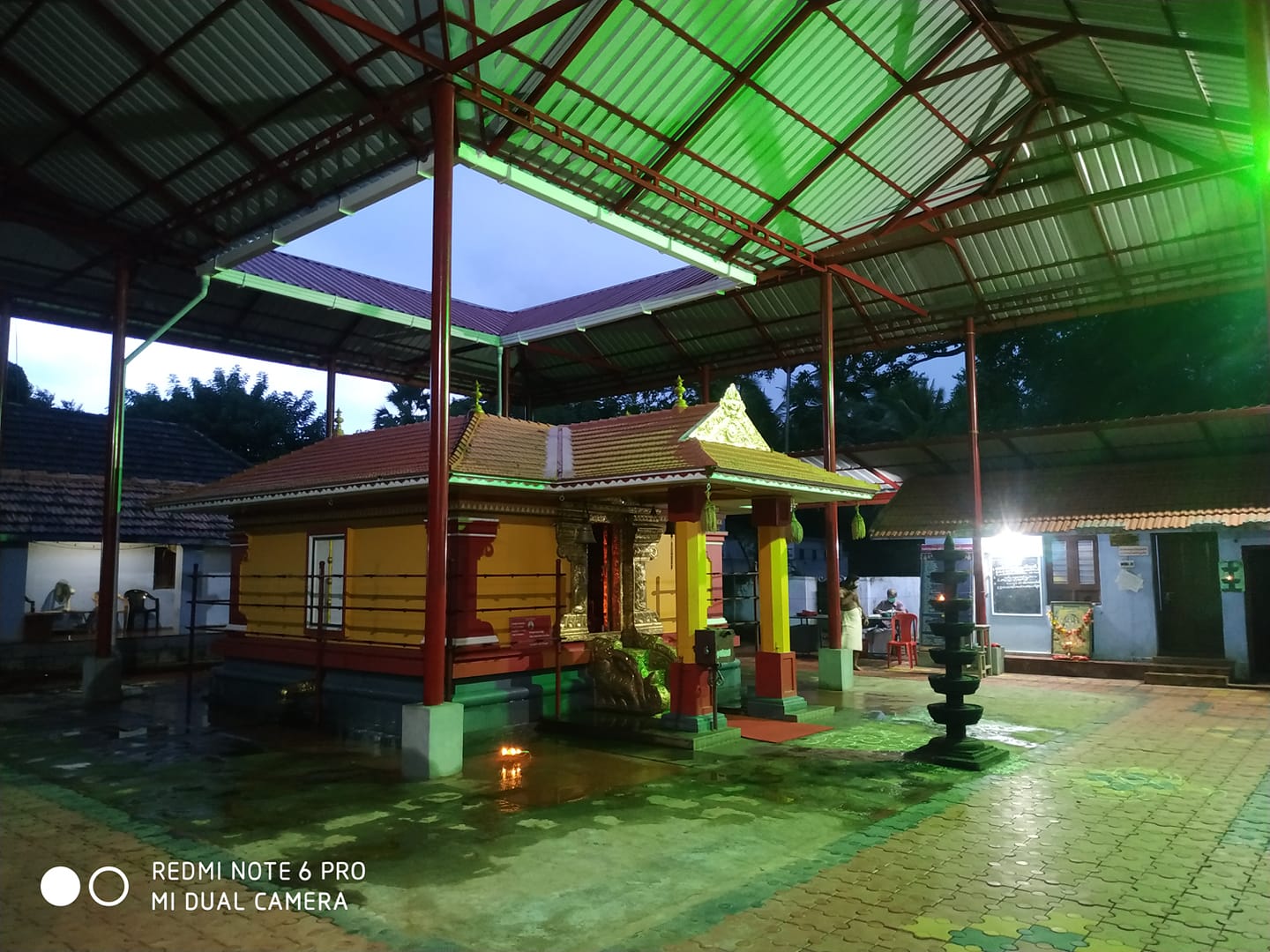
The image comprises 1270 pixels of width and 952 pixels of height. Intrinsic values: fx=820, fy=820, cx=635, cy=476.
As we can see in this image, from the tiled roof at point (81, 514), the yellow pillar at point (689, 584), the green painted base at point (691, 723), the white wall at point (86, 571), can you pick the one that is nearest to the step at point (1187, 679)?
the green painted base at point (691, 723)

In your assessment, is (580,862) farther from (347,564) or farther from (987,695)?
(987,695)

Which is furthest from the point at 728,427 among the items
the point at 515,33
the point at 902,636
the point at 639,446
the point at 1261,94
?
the point at 902,636

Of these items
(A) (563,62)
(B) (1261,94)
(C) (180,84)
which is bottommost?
(B) (1261,94)

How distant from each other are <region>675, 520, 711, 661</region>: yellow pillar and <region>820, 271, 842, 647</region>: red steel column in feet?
14.1

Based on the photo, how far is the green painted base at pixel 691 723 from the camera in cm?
1021

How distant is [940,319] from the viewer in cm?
1848

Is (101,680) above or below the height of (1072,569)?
below

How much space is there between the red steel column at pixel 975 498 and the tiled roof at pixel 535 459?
5450 mm

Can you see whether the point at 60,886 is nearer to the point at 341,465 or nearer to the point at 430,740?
the point at 430,740

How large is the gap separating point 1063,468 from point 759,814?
14603mm

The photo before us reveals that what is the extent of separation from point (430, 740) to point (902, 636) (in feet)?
42.7

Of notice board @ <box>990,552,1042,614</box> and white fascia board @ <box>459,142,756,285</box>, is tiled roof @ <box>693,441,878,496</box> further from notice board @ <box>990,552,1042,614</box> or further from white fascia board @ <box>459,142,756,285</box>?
notice board @ <box>990,552,1042,614</box>

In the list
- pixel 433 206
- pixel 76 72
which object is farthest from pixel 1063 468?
pixel 76 72

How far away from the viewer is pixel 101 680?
44.2 feet
